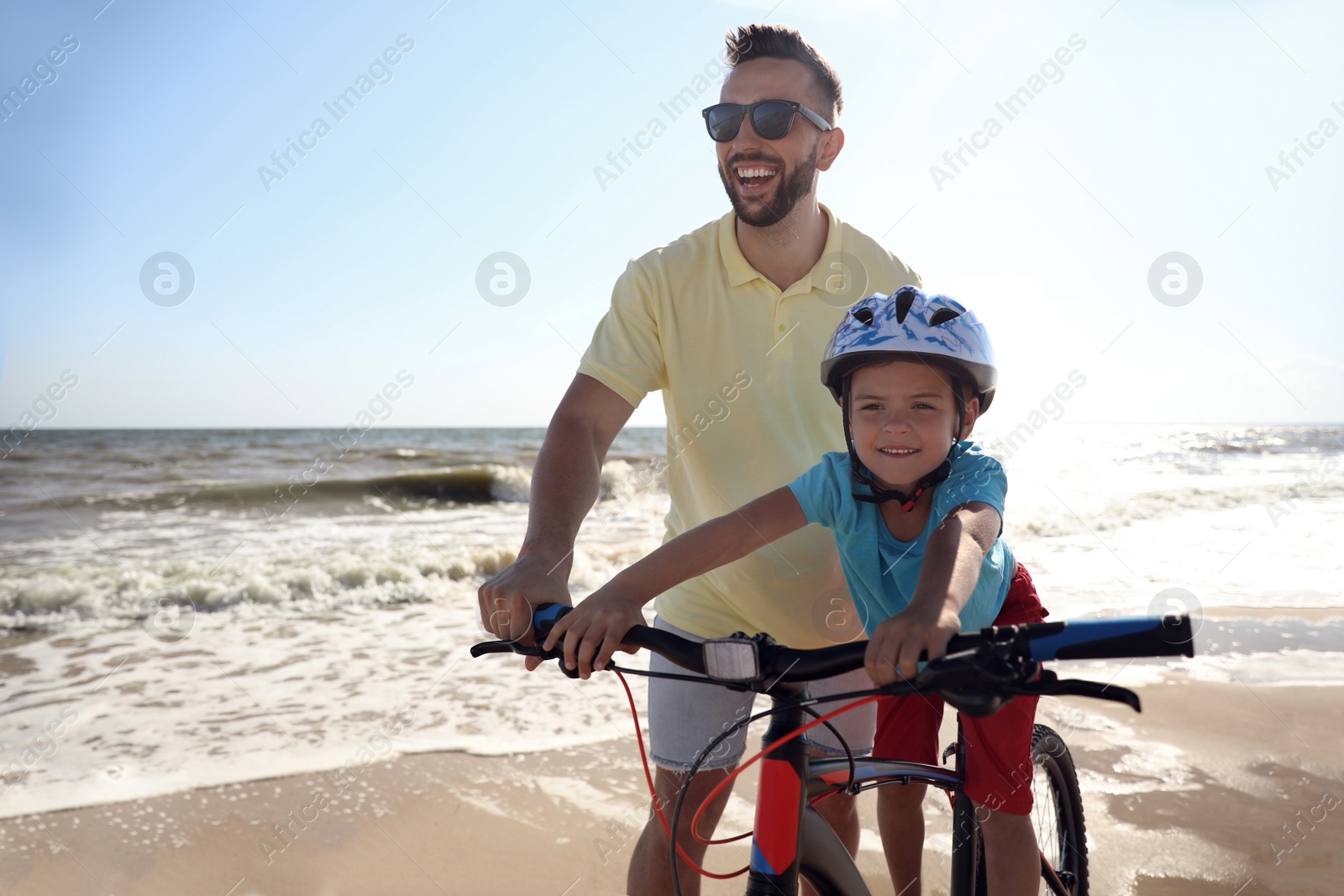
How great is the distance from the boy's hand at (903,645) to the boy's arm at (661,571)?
0.43 m

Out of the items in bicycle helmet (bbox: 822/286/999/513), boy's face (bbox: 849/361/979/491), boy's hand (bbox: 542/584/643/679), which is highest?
bicycle helmet (bbox: 822/286/999/513)

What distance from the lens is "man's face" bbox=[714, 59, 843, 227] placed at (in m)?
2.61

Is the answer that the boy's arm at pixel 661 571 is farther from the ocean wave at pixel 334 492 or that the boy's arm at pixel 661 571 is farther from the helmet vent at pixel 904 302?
the ocean wave at pixel 334 492

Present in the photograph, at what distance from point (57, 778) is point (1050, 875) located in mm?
4509

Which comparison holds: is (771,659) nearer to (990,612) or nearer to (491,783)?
(990,612)

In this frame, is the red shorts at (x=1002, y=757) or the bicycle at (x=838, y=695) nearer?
the bicycle at (x=838, y=695)

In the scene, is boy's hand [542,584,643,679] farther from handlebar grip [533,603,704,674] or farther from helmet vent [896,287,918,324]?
helmet vent [896,287,918,324]

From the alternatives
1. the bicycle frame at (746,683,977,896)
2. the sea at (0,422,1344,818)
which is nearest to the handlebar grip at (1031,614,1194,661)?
the bicycle frame at (746,683,977,896)

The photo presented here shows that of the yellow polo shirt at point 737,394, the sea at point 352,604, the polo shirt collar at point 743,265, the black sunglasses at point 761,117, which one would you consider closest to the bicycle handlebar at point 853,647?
the yellow polo shirt at point 737,394

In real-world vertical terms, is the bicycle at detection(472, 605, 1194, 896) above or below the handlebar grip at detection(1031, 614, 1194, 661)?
below

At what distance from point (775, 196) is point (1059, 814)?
6.95 ft

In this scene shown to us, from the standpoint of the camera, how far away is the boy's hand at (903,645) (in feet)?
4.18

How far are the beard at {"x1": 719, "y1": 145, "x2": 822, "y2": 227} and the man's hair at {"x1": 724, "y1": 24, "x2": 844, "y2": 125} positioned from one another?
0.23 metres

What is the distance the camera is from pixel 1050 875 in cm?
237
